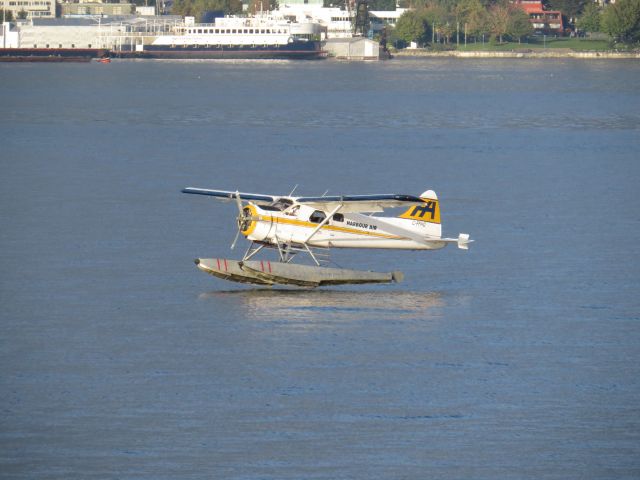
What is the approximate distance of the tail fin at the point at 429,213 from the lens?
3120 cm

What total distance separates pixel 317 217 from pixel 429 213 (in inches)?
108

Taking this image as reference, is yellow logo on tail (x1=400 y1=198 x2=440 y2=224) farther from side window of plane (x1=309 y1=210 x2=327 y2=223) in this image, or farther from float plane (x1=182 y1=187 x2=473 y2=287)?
side window of plane (x1=309 y1=210 x2=327 y2=223)

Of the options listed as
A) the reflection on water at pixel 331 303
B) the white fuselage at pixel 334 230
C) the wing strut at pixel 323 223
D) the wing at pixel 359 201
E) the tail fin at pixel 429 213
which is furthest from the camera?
the tail fin at pixel 429 213

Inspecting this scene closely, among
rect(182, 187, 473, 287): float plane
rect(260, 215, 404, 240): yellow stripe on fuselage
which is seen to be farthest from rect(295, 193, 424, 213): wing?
rect(260, 215, 404, 240): yellow stripe on fuselage

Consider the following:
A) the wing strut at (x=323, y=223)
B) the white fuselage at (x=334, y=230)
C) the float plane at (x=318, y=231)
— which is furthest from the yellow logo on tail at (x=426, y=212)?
the wing strut at (x=323, y=223)

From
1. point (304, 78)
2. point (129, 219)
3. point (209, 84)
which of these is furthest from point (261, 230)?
point (304, 78)

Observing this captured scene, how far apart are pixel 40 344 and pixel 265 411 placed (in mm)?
5814

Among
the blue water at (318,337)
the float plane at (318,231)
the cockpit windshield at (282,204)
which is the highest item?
the cockpit windshield at (282,204)

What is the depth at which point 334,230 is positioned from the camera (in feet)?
100

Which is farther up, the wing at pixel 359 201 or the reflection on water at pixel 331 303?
the wing at pixel 359 201

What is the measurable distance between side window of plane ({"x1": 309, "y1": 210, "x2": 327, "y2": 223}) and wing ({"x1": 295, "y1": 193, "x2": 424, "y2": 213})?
0.15 meters

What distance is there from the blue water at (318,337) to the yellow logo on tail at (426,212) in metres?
1.52

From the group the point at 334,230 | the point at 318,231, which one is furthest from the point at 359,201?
the point at 318,231

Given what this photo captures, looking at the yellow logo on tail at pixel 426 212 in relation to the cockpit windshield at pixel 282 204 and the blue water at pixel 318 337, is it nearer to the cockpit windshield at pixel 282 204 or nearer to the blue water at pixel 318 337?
the blue water at pixel 318 337
